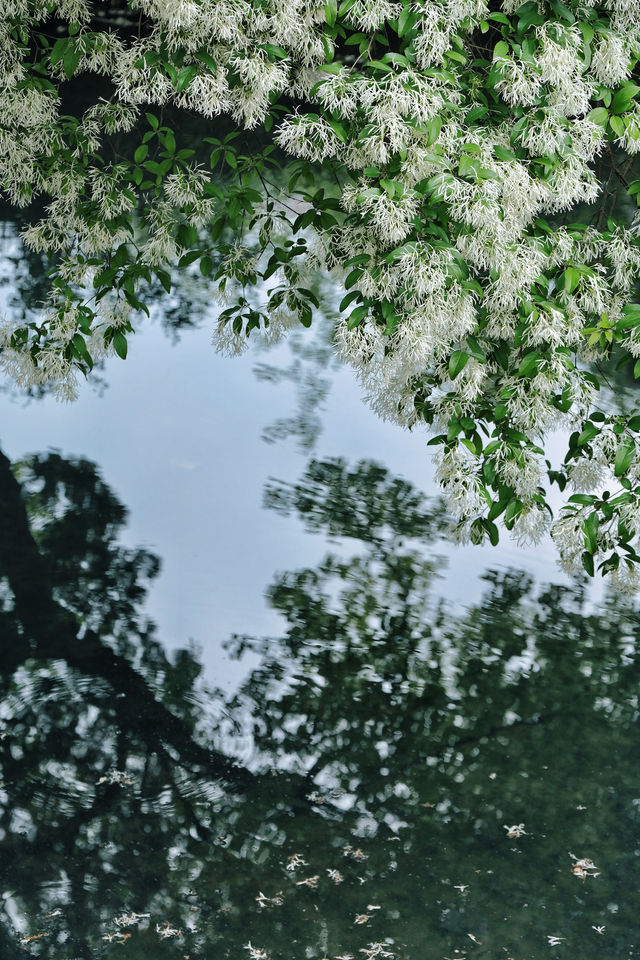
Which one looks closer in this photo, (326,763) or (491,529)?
(491,529)

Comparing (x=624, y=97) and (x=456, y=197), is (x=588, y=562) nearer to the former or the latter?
(x=456, y=197)

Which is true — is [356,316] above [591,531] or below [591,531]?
above

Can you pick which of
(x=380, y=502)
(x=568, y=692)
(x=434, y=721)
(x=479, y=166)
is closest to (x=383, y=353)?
(x=479, y=166)

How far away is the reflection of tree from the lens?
10.2 ft

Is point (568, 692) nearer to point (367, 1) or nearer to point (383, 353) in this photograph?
point (383, 353)

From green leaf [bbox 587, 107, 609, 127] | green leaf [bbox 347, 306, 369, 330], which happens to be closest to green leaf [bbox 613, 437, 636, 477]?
green leaf [bbox 347, 306, 369, 330]

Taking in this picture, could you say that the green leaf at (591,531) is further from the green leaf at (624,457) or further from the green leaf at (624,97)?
the green leaf at (624,97)

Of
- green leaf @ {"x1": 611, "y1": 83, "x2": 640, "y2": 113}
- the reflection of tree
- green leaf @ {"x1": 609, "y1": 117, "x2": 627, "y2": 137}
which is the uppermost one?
green leaf @ {"x1": 611, "y1": 83, "x2": 640, "y2": 113}

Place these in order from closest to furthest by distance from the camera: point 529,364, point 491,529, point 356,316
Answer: point 356,316 < point 529,364 < point 491,529

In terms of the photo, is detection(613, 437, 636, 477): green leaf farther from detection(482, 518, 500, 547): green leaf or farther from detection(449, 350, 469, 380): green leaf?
detection(449, 350, 469, 380): green leaf

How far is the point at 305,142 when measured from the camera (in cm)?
294

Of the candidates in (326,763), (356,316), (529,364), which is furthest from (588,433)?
(326,763)

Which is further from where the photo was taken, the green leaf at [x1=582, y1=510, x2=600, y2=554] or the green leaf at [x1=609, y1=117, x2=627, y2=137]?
the green leaf at [x1=609, y1=117, x2=627, y2=137]

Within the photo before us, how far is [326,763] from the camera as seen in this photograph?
3.75m
